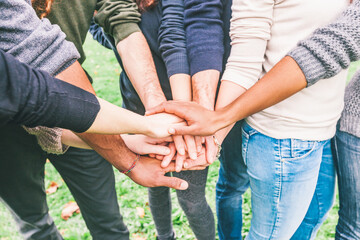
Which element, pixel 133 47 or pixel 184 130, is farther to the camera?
pixel 133 47

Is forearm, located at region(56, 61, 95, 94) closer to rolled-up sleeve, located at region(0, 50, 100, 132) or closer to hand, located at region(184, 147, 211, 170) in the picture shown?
rolled-up sleeve, located at region(0, 50, 100, 132)

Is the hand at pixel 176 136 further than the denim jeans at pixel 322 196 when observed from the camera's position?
No

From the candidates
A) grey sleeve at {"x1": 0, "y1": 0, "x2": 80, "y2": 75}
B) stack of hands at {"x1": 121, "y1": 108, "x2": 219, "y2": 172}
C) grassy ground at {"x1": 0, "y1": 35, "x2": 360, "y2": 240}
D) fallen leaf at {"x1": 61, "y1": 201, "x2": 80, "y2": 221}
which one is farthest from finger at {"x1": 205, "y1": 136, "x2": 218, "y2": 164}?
fallen leaf at {"x1": 61, "y1": 201, "x2": 80, "y2": 221}

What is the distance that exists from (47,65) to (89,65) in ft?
16.4

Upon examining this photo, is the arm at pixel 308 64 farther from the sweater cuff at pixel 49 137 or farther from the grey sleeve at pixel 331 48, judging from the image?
the sweater cuff at pixel 49 137

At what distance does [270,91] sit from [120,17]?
1.00 m

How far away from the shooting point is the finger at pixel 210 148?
5.71 ft

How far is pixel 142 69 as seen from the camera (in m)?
1.85

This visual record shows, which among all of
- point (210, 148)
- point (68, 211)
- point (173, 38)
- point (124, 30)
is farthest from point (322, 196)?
point (68, 211)

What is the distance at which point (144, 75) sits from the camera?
1846 millimetres

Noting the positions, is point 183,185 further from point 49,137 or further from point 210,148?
point 49,137

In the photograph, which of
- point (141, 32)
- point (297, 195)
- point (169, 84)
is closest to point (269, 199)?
point (297, 195)

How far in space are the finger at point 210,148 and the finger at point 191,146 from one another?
0.07 metres

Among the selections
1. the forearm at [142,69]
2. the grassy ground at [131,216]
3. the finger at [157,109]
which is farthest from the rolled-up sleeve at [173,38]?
the grassy ground at [131,216]
